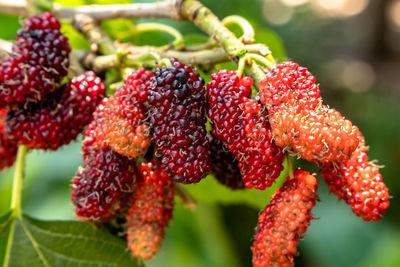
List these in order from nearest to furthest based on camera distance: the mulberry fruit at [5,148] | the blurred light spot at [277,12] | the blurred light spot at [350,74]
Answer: the mulberry fruit at [5,148] < the blurred light spot at [277,12] < the blurred light spot at [350,74]

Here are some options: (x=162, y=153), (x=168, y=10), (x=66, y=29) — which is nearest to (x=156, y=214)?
(x=162, y=153)

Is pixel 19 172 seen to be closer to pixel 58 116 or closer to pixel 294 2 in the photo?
pixel 58 116

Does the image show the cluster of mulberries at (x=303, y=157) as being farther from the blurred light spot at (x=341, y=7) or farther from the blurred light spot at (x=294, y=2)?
the blurred light spot at (x=341, y=7)

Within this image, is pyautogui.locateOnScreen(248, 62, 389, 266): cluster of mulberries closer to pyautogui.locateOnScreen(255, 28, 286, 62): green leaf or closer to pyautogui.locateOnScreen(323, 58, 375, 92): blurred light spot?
pyautogui.locateOnScreen(255, 28, 286, 62): green leaf

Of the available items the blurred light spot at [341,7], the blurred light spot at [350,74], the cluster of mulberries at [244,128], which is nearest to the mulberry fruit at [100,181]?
the cluster of mulberries at [244,128]

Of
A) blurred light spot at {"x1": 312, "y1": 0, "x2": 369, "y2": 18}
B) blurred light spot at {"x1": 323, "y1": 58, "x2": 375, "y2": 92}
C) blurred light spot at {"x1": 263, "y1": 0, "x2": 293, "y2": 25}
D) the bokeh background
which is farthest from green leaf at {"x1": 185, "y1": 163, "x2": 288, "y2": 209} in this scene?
blurred light spot at {"x1": 312, "y1": 0, "x2": 369, "y2": 18}

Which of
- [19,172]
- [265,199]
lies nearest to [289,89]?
[265,199]

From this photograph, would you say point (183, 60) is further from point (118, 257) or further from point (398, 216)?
point (398, 216)
